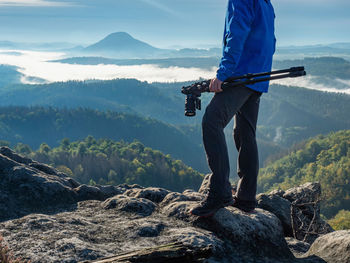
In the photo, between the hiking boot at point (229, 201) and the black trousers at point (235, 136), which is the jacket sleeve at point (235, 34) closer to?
the black trousers at point (235, 136)

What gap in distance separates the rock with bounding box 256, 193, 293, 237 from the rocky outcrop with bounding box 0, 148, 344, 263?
153 centimetres

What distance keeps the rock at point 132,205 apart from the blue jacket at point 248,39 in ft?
10.8

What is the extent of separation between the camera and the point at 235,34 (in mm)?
6074

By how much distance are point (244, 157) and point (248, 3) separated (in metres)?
2.81

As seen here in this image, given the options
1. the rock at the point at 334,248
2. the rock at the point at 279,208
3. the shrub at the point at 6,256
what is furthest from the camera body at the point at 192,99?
the rock at the point at 279,208

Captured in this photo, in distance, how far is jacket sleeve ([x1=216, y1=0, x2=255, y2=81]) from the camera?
6.08 meters

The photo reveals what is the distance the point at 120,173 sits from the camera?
416 feet

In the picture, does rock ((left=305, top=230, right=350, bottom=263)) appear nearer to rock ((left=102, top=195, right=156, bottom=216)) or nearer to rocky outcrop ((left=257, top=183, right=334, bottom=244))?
rocky outcrop ((left=257, top=183, right=334, bottom=244))

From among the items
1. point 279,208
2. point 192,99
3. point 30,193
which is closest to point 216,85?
point 192,99

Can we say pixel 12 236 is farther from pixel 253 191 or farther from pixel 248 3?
pixel 248 3

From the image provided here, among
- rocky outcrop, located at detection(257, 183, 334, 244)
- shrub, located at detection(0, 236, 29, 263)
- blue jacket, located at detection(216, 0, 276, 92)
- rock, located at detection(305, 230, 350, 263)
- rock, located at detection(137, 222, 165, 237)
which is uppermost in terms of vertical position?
blue jacket, located at detection(216, 0, 276, 92)

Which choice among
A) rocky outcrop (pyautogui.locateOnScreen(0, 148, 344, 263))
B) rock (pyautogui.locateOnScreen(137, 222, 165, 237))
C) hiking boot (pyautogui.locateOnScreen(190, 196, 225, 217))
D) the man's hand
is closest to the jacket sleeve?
the man's hand

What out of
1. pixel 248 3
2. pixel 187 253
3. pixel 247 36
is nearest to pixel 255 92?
pixel 247 36

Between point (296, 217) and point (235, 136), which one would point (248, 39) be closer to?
point (235, 136)
